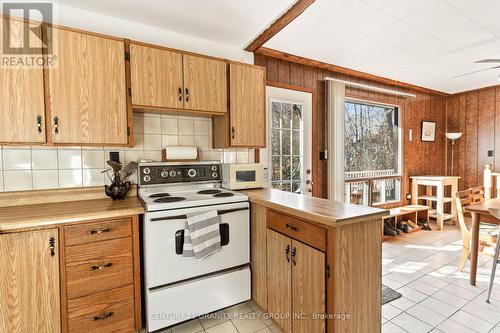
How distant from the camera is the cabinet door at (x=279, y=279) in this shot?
1.58 meters

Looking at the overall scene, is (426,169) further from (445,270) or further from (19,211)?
(19,211)

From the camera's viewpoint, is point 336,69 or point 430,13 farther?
point 336,69

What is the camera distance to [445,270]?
261 centimetres

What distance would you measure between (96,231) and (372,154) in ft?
12.9

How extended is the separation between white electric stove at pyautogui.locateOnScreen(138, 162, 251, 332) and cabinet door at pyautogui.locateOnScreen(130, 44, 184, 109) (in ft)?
1.77

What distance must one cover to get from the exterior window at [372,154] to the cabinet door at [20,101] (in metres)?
3.48

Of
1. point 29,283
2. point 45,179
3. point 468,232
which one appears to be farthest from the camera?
point 468,232

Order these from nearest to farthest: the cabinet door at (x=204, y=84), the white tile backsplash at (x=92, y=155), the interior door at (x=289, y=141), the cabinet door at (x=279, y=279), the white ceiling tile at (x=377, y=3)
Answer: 1. the cabinet door at (x=279, y=279)
2. the white tile backsplash at (x=92, y=155)
3. the white ceiling tile at (x=377, y=3)
4. the cabinet door at (x=204, y=84)
5. the interior door at (x=289, y=141)

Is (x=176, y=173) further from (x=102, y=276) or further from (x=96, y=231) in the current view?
(x=102, y=276)

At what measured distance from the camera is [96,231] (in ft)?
5.05

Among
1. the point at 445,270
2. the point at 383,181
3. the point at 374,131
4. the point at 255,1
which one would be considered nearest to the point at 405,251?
the point at 445,270

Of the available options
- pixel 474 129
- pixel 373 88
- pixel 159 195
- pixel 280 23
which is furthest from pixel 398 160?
pixel 159 195

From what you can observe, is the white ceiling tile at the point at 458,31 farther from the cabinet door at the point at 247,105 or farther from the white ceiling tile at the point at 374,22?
the cabinet door at the point at 247,105

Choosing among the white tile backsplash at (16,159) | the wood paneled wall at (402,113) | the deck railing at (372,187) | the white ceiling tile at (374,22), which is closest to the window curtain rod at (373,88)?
the wood paneled wall at (402,113)
